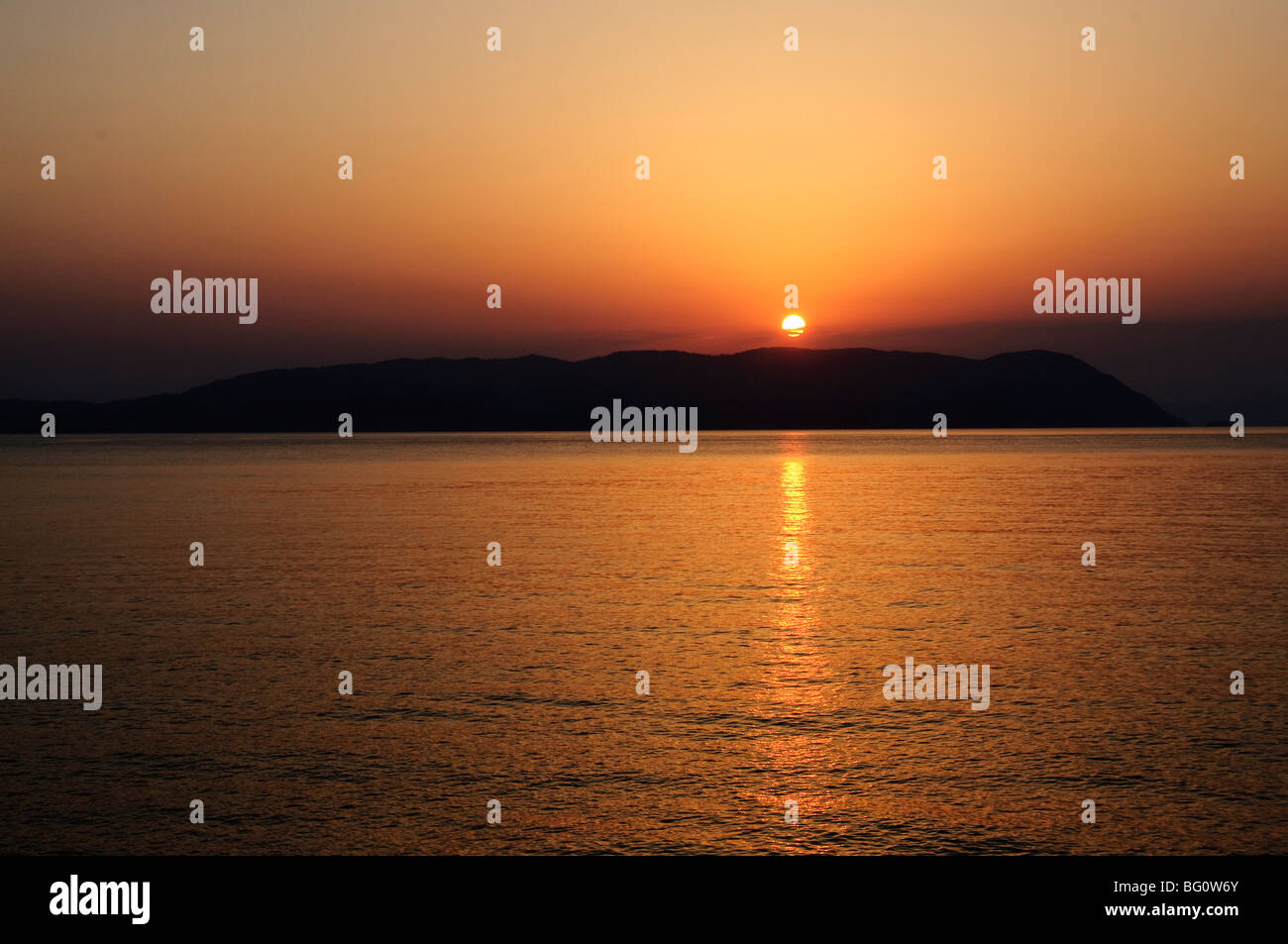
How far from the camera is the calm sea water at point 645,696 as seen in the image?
9.80 m

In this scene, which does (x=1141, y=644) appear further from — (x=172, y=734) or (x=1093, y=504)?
(x=1093, y=504)

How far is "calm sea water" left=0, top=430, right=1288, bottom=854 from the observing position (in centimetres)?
980

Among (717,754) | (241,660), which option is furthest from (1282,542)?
(241,660)

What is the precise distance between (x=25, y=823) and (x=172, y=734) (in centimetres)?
270

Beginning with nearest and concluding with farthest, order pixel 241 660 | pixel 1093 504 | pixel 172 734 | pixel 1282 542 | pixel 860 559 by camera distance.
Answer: pixel 172 734 → pixel 241 660 → pixel 860 559 → pixel 1282 542 → pixel 1093 504

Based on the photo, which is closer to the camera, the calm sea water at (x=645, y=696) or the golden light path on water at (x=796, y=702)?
the calm sea water at (x=645, y=696)

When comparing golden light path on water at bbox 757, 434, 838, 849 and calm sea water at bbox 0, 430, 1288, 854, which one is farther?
golden light path on water at bbox 757, 434, 838, 849

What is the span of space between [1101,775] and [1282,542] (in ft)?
79.7

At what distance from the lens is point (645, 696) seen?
45.8 ft

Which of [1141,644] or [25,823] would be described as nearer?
[25,823]

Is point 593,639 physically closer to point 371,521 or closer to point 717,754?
point 717,754

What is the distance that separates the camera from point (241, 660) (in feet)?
53.2

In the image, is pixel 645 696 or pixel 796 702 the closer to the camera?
pixel 796 702
